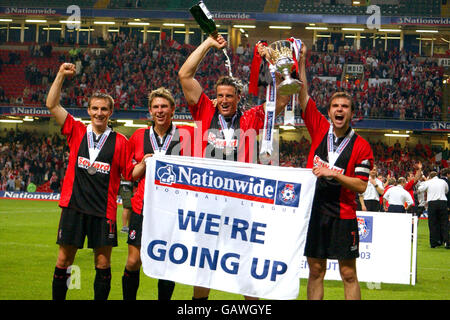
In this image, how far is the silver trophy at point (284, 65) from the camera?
500 cm

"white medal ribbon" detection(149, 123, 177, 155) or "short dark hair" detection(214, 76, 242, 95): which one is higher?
"short dark hair" detection(214, 76, 242, 95)

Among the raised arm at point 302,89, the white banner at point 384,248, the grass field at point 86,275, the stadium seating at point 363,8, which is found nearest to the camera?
the raised arm at point 302,89

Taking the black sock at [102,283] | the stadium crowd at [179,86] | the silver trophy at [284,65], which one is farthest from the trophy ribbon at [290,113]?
the stadium crowd at [179,86]

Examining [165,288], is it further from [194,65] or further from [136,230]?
[194,65]

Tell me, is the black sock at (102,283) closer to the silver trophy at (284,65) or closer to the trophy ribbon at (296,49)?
the silver trophy at (284,65)

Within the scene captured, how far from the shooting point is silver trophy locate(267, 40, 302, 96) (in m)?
5.00

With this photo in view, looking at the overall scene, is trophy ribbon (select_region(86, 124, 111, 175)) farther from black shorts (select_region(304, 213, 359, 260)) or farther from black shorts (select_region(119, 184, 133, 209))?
black shorts (select_region(119, 184, 133, 209))

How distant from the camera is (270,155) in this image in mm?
5254

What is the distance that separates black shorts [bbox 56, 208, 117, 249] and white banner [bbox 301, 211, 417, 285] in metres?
4.41

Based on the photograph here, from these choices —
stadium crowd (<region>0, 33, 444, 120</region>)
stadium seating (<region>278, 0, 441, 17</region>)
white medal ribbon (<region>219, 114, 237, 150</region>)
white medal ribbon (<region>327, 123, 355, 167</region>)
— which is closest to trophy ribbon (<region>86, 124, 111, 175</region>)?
white medal ribbon (<region>219, 114, 237, 150</region>)

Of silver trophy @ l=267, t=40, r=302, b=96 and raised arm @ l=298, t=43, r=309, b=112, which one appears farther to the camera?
raised arm @ l=298, t=43, r=309, b=112

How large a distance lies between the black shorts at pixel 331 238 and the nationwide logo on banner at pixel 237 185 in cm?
30

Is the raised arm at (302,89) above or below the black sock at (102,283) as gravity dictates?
above

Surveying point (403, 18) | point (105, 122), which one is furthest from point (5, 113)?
point (105, 122)
